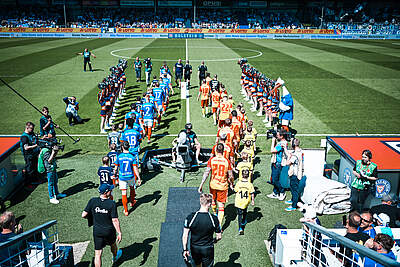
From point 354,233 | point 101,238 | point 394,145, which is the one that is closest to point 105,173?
point 101,238

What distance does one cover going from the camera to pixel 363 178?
7785 mm

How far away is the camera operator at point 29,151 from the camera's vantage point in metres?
9.60

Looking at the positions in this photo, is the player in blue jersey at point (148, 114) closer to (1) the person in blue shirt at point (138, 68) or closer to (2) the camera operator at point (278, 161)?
(2) the camera operator at point (278, 161)

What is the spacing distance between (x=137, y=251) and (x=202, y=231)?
97.1 inches

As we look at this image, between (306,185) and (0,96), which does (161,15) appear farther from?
(306,185)

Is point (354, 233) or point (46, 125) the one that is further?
point (46, 125)

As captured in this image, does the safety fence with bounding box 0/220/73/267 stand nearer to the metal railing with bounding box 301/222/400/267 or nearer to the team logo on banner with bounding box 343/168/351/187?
the metal railing with bounding box 301/222/400/267

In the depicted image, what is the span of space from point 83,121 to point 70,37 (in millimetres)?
47598

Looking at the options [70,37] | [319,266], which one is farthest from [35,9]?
[319,266]

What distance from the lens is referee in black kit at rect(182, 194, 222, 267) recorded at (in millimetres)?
5254

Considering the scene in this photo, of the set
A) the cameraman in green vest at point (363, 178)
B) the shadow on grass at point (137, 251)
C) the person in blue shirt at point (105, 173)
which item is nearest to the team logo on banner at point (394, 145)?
the cameraman in green vest at point (363, 178)

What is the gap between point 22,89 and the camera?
2139 centimetres

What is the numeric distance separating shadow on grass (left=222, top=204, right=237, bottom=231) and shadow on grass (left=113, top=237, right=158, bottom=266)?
6.04 feet

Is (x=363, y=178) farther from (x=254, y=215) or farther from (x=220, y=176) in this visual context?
(x=220, y=176)
